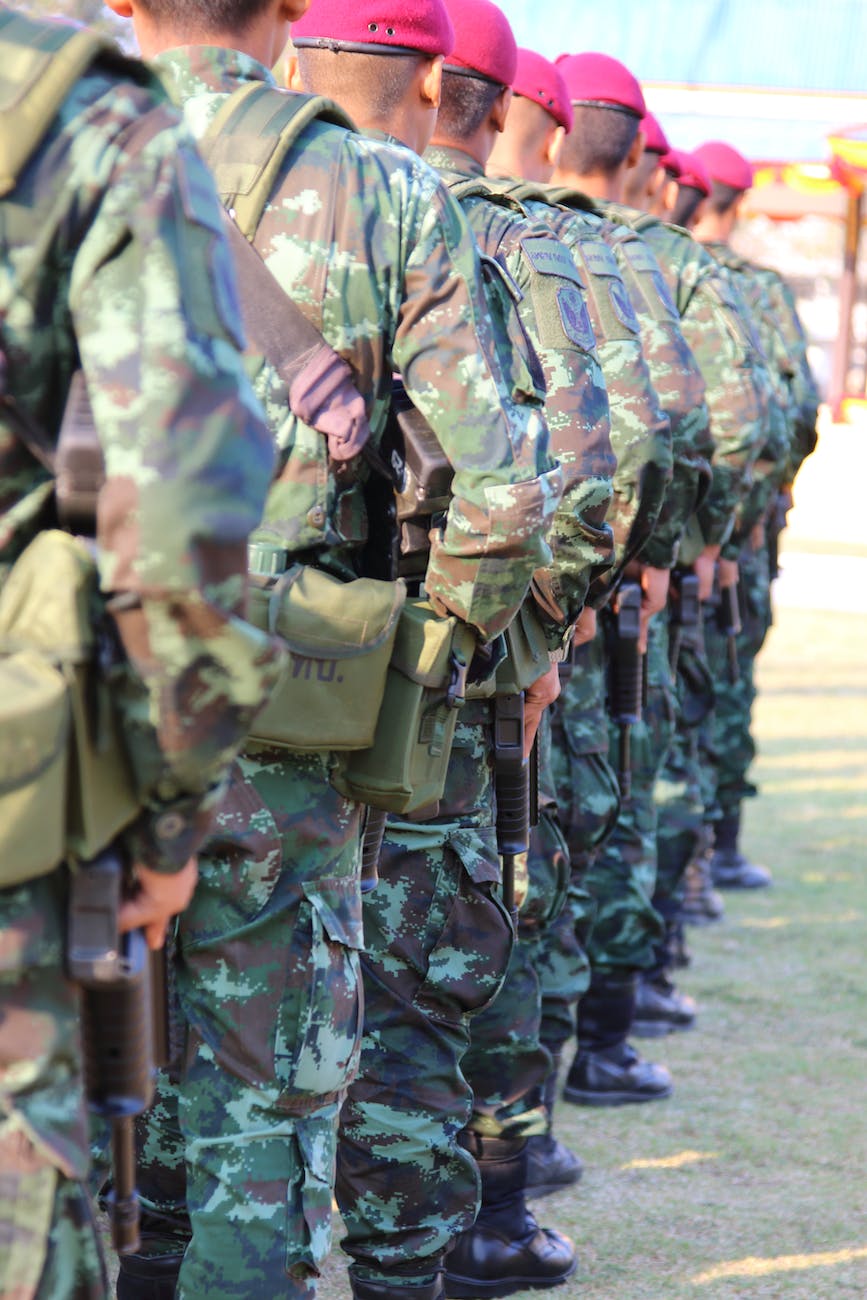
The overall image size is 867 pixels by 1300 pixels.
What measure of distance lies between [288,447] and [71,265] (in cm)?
71

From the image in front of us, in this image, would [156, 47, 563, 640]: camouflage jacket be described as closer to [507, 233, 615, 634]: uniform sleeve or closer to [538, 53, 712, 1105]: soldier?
[507, 233, 615, 634]: uniform sleeve

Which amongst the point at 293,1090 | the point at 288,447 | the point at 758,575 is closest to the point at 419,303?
the point at 288,447

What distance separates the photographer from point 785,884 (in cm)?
700

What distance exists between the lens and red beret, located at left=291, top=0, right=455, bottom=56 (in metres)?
2.87

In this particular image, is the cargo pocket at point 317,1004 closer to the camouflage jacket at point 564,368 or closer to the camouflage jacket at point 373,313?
the camouflage jacket at point 373,313

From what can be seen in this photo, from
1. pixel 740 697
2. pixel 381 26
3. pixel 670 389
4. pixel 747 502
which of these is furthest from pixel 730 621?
pixel 381 26

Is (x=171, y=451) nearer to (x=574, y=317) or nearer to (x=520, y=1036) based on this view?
(x=574, y=317)

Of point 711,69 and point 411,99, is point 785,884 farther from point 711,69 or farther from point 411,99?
point 711,69

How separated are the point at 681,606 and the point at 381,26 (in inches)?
103

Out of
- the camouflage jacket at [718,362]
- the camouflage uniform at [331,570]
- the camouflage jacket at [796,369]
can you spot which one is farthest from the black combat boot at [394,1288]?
the camouflage jacket at [796,369]

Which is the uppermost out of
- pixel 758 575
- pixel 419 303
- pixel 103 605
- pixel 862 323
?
pixel 419 303

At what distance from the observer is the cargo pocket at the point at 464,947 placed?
2.97 m

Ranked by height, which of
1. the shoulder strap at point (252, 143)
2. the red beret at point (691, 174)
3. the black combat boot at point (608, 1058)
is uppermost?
the shoulder strap at point (252, 143)

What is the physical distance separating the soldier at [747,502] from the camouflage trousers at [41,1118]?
4736mm
